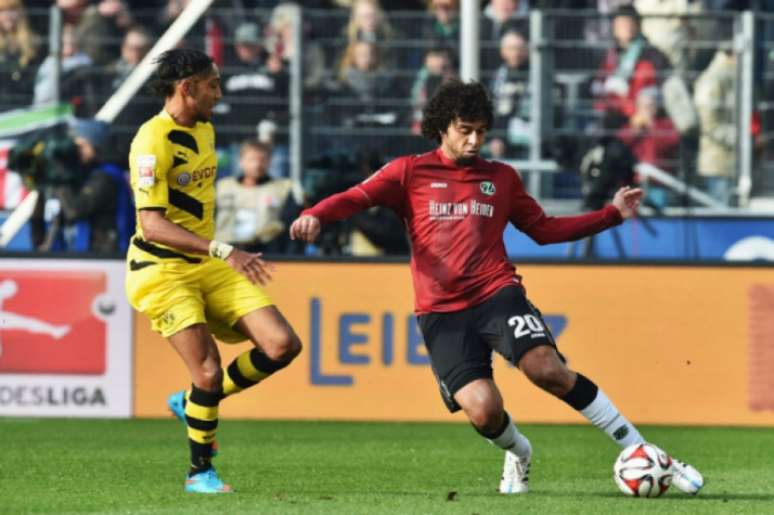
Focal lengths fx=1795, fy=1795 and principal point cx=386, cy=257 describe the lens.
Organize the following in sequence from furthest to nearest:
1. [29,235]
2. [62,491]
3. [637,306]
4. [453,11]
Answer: [453,11] → [29,235] → [637,306] → [62,491]

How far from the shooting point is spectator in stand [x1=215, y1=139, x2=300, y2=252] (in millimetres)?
13914

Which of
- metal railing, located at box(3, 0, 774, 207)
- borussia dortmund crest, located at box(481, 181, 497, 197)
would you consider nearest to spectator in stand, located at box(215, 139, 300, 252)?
metal railing, located at box(3, 0, 774, 207)

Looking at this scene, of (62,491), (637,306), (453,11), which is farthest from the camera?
(453,11)

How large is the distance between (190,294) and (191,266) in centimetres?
15

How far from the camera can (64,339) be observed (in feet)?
43.5

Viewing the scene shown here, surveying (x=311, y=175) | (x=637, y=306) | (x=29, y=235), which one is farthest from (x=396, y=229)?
(x=29, y=235)

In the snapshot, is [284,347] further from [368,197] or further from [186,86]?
[186,86]

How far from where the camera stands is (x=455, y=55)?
14758 millimetres

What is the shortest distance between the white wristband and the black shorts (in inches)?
43.1

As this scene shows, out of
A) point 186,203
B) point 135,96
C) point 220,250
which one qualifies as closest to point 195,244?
point 220,250

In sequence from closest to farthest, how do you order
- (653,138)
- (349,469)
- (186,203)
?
(186,203) → (349,469) → (653,138)

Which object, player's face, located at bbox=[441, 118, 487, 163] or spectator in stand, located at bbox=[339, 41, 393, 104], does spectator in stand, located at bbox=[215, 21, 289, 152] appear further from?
player's face, located at bbox=[441, 118, 487, 163]

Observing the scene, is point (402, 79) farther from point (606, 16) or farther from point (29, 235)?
point (29, 235)

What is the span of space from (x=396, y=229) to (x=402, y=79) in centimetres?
151
